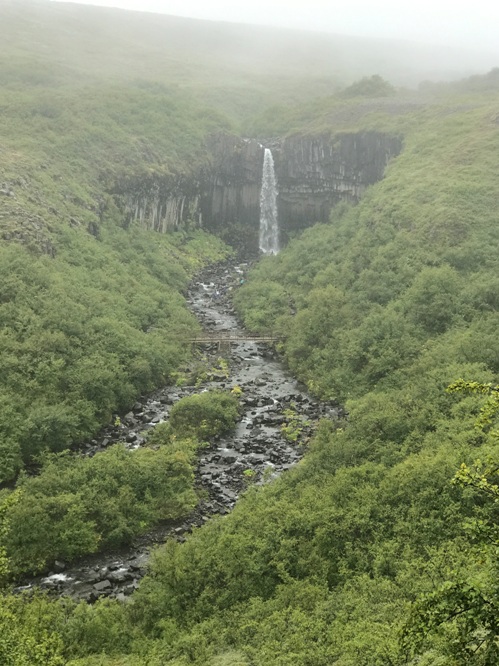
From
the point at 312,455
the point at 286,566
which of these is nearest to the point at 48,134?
the point at 312,455

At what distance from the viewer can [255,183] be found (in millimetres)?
71188

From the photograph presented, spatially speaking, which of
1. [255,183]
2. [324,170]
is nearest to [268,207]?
[255,183]

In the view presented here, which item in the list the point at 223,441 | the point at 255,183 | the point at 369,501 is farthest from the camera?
the point at 255,183

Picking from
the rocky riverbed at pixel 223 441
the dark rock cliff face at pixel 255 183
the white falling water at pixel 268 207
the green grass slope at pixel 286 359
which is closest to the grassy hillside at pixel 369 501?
the green grass slope at pixel 286 359

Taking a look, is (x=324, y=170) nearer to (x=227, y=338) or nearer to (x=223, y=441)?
(x=227, y=338)

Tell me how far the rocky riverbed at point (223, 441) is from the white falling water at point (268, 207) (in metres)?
22.9

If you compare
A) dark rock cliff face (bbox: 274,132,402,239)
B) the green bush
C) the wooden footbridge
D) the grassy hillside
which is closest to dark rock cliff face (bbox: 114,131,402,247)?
dark rock cliff face (bbox: 274,132,402,239)

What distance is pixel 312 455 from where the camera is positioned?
26984 millimetres

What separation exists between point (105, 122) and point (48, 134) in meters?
9.57

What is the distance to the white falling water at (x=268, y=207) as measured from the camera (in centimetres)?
6994

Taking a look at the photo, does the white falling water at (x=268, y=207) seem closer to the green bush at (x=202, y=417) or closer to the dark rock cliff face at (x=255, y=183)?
the dark rock cliff face at (x=255, y=183)

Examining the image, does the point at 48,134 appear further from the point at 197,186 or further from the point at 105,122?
the point at 197,186

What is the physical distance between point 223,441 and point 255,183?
4553cm

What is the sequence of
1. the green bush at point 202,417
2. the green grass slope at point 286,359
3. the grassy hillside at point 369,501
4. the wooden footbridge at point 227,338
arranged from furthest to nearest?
1. the wooden footbridge at point 227,338
2. the green bush at point 202,417
3. the green grass slope at point 286,359
4. the grassy hillside at point 369,501
